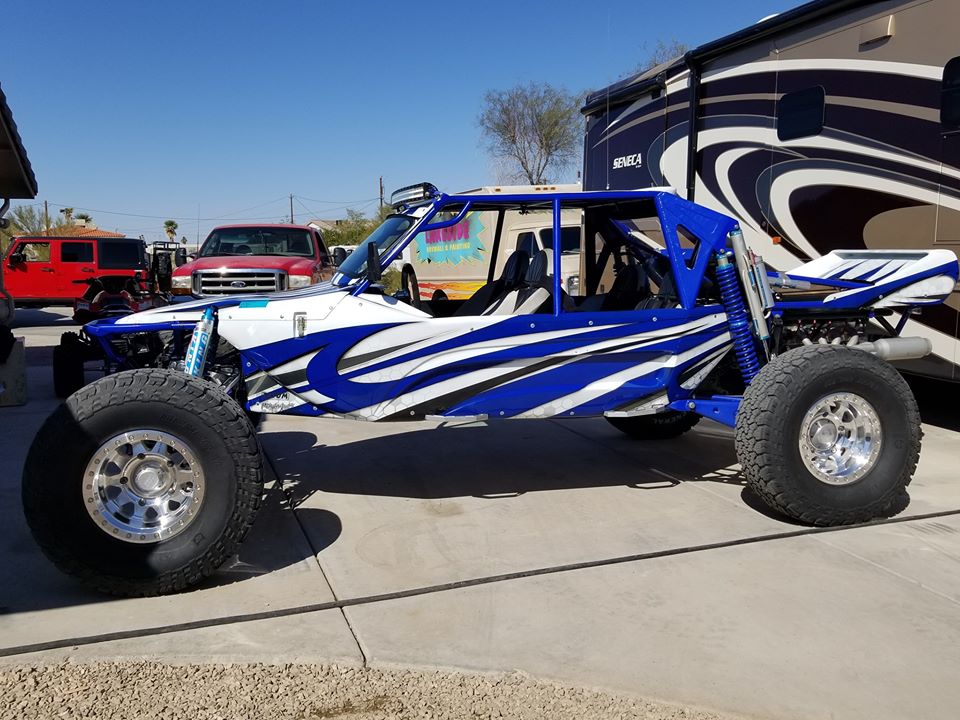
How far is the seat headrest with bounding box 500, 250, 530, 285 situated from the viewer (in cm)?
564

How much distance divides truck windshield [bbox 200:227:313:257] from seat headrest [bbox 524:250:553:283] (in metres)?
8.06

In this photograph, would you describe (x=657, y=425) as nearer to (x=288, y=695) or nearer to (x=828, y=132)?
(x=828, y=132)

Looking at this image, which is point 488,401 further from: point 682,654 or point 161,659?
point 161,659

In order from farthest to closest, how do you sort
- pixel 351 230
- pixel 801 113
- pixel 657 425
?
1. pixel 351 230
2. pixel 801 113
3. pixel 657 425

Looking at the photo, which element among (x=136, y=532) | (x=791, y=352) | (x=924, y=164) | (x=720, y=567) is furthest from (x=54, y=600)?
(x=924, y=164)

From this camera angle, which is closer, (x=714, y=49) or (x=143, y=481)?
(x=143, y=481)

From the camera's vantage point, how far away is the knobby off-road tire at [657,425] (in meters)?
6.90

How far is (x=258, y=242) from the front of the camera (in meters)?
13.2

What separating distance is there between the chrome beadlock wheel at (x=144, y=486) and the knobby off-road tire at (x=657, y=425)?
3.73 meters

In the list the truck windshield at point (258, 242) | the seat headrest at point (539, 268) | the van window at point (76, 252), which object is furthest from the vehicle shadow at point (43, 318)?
the seat headrest at point (539, 268)

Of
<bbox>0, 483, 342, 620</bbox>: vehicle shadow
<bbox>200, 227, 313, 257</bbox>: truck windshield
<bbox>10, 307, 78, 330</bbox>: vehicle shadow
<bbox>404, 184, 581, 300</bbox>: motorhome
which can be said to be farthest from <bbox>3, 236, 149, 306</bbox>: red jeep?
<bbox>0, 483, 342, 620</bbox>: vehicle shadow

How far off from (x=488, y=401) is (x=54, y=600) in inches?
95.4

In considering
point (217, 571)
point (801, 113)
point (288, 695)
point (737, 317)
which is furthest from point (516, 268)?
point (801, 113)

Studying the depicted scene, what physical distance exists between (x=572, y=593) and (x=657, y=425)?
3.19 meters
